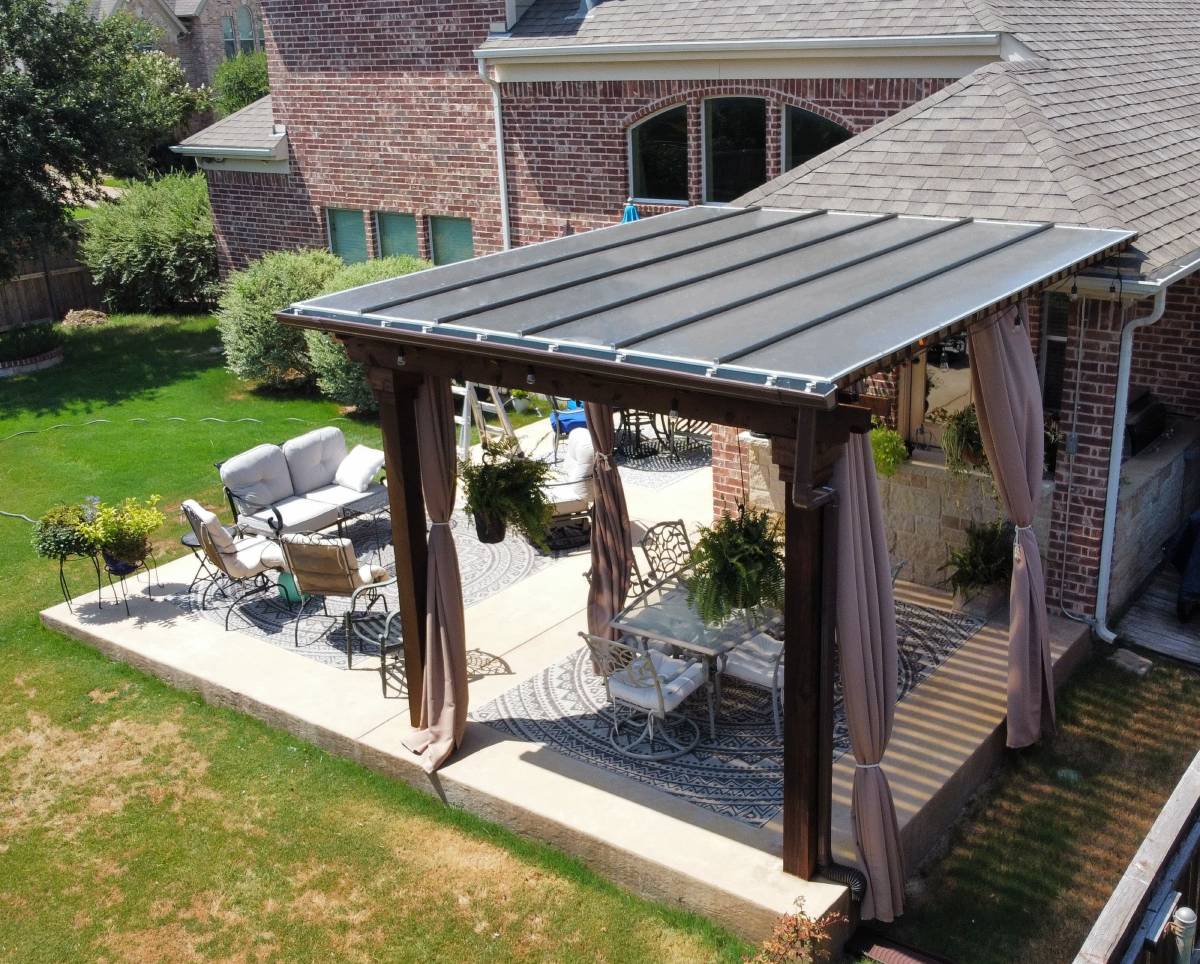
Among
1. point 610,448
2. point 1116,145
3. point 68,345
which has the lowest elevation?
point 68,345

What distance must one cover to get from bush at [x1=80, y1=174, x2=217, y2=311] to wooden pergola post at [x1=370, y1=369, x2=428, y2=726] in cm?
1529

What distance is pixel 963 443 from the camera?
354 inches

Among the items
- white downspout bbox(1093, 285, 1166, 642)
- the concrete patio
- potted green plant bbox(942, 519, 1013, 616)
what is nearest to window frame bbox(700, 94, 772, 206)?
the concrete patio

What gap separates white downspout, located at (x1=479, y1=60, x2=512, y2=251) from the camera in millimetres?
16094

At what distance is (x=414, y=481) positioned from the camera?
298 inches

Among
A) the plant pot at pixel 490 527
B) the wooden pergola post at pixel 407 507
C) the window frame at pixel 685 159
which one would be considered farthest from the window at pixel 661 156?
the wooden pergola post at pixel 407 507

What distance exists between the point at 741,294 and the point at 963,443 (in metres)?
2.96

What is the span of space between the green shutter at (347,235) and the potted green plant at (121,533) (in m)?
9.12

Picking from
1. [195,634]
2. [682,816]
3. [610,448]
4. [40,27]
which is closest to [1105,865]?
[682,816]

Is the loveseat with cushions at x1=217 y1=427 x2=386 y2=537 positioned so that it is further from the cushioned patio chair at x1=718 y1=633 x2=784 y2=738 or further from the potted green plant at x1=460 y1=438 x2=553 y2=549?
the cushioned patio chair at x1=718 y1=633 x2=784 y2=738

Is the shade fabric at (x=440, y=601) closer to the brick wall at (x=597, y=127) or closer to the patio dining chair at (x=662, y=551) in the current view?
the patio dining chair at (x=662, y=551)

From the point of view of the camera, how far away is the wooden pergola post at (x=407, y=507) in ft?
24.1

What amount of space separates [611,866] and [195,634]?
4.60 metres

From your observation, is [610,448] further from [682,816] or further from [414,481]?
[682,816]
